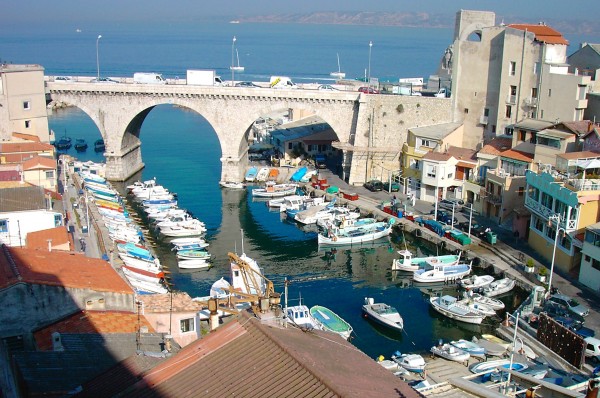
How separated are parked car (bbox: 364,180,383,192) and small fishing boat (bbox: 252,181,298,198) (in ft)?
17.6

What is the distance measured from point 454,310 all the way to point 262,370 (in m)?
20.7

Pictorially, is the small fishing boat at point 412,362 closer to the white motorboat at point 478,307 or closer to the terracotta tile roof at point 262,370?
the white motorboat at point 478,307

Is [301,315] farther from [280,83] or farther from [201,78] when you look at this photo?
[201,78]

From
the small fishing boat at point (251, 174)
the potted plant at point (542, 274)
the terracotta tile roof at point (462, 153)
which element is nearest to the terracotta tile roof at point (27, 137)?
the small fishing boat at point (251, 174)

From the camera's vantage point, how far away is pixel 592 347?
22781 millimetres

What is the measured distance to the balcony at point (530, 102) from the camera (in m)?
41.6

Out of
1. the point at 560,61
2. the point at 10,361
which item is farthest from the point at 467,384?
the point at 560,61

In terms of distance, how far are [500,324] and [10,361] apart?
20.1 m

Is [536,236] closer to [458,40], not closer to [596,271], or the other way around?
[596,271]

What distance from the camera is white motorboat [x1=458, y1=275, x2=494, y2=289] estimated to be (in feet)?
98.3

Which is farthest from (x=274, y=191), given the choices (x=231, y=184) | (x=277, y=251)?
(x=277, y=251)

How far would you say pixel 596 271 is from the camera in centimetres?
2783

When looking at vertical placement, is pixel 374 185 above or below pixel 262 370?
below

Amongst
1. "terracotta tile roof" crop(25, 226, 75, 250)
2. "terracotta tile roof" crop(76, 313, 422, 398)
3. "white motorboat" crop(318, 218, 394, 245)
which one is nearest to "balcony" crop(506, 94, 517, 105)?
"white motorboat" crop(318, 218, 394, 245)
